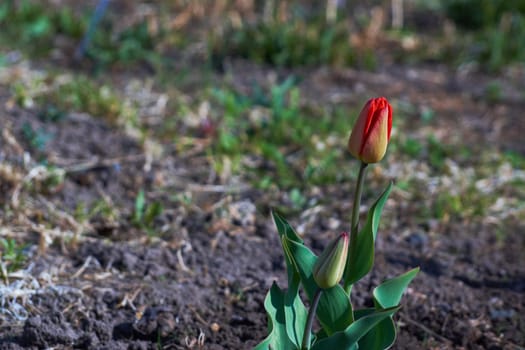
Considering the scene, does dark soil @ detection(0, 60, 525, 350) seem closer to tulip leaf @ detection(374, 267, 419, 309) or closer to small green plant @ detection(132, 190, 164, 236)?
small green plant @ detection(132, 190, 164, 236)

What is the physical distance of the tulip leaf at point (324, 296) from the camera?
162cm

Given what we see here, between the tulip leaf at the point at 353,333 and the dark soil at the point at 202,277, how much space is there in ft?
1.47

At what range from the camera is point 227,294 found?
225 centimetres

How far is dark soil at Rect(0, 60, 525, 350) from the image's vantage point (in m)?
2.03

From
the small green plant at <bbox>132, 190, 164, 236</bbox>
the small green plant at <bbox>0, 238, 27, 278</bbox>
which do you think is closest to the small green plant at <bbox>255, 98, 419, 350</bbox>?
the small green plant at <bbox>0, 238, 27, 278</bbox>

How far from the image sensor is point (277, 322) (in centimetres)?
167

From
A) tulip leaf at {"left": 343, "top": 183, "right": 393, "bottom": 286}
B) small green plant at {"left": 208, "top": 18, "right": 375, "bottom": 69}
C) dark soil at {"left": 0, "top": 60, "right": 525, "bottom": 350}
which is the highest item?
tulip leaf at {"left": 343, "top": 183, "right": 393, "bottom": 286}

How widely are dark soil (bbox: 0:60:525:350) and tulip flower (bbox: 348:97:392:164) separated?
0.70 meters

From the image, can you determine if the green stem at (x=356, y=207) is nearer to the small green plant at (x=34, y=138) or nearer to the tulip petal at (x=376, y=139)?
the tulip petal at (x=376, y=139)

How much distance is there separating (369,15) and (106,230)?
335cm

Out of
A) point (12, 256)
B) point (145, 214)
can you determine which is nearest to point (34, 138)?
point (145, 214)

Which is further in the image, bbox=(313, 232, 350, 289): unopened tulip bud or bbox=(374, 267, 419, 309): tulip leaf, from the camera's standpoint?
bbox=(374, 267, 419, 309): tulip leaf

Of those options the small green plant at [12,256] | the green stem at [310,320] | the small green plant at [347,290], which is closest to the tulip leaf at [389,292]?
the small green plant at [347,290]

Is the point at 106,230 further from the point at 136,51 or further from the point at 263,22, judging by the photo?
the point at 263,22
